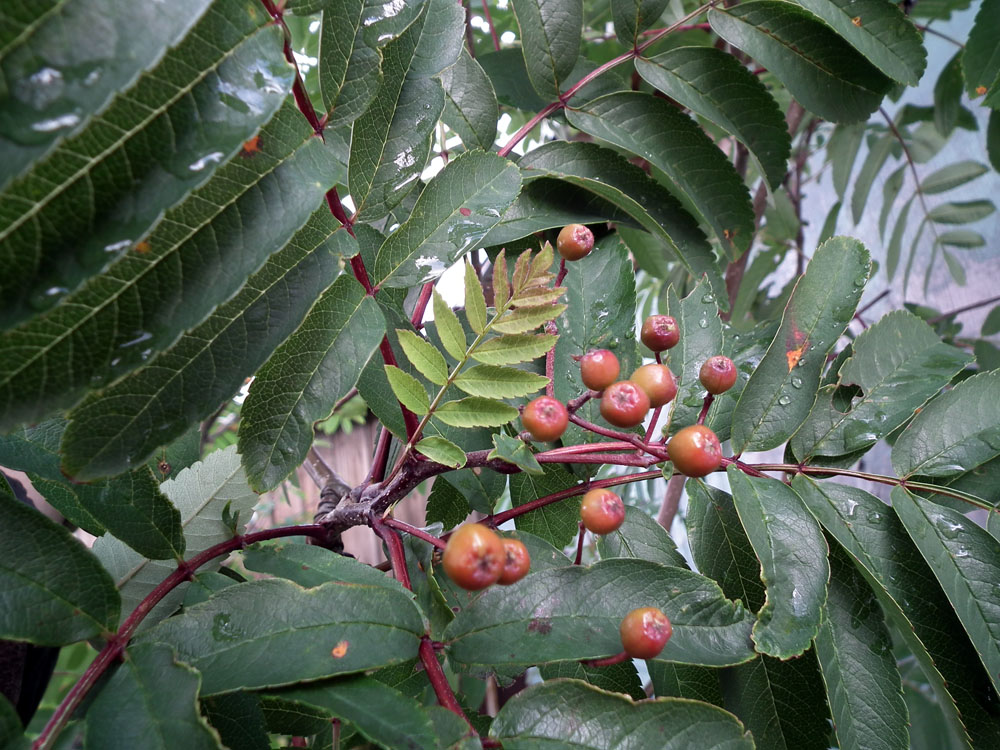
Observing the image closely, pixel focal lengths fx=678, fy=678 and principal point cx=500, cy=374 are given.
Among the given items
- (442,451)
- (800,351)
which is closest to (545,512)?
(442,451)

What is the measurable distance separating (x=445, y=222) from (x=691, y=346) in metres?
0.29

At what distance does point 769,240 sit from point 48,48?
1808 millimetres

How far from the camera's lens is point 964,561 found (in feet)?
1.91

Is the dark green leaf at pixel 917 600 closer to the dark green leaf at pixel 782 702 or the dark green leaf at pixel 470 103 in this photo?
the dark green leaf at pixel 782 702

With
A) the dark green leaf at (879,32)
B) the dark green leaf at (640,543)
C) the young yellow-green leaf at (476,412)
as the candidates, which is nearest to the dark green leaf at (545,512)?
the dark green leaf at (640,543)

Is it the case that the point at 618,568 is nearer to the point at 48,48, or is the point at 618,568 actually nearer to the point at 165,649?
the point at 165,649

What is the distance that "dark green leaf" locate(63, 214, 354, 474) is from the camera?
449 millimetres

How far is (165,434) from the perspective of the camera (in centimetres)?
46

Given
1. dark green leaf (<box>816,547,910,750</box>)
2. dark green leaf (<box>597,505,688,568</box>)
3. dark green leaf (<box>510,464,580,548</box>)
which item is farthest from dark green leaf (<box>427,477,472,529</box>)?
dark green leaf (<box>816,547,910,750</box>)

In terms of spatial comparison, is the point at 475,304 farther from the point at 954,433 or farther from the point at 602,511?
the point at 954,433

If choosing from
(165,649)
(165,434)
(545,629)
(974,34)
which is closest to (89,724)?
(165,649)

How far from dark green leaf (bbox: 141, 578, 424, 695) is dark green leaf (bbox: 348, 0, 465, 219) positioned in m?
0.33

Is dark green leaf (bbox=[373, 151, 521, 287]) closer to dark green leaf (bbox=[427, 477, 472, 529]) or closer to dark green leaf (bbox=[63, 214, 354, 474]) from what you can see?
dark green leaf (bbox=[63, 214, 354, 474])

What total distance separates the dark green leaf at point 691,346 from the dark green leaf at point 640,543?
0.33ft
